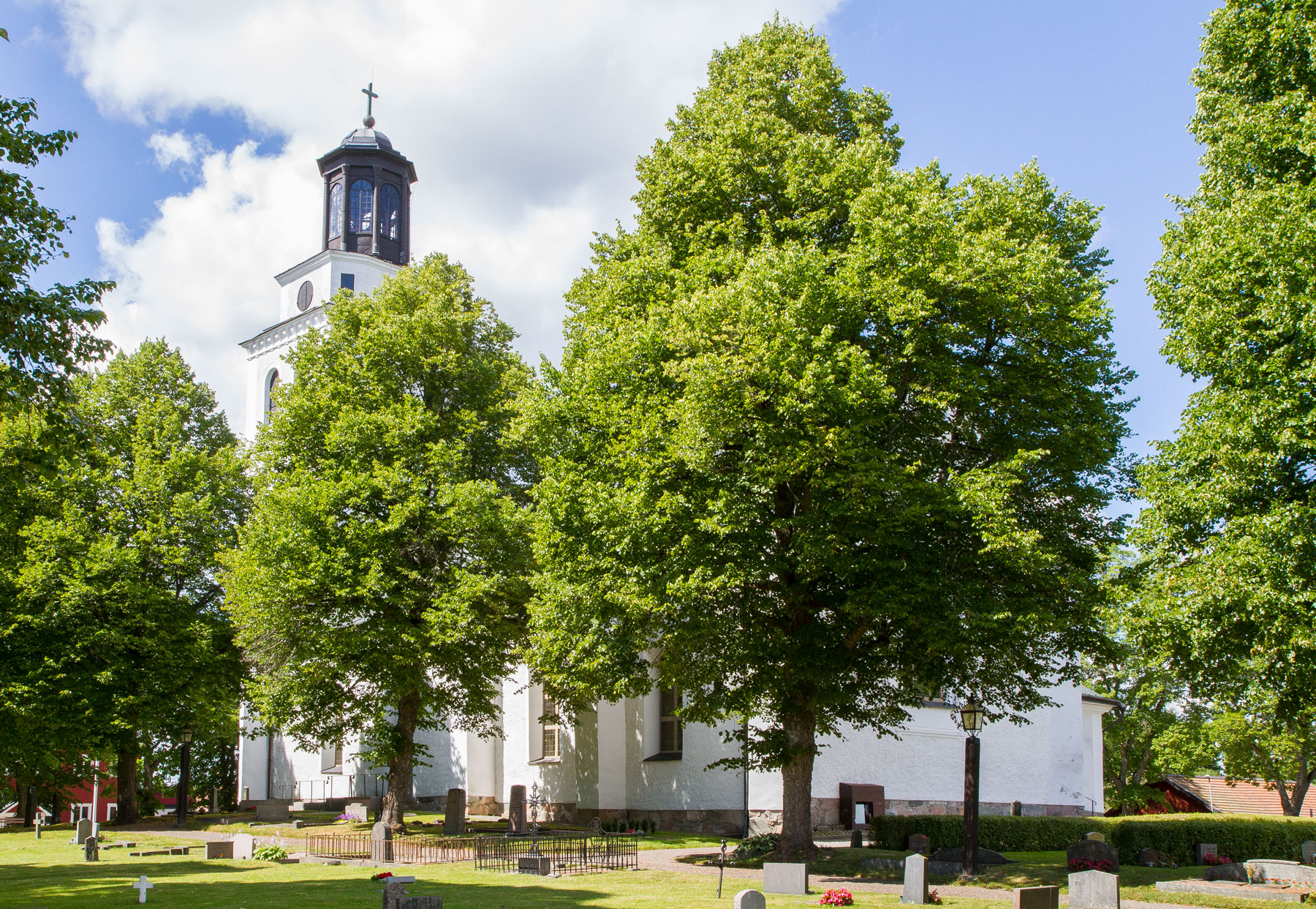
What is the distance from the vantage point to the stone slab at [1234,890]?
52.0 ft

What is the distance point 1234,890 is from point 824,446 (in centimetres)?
958

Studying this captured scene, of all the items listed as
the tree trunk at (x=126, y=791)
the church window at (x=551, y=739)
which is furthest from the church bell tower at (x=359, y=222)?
the church window at (x=551, y=739)

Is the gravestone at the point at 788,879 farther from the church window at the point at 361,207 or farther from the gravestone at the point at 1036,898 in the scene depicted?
the church window at the point at 361,207

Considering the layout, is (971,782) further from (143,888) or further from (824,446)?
(143,888)

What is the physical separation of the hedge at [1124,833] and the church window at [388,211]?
35.5 metres

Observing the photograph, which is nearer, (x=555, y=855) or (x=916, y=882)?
(x=916, y=882)

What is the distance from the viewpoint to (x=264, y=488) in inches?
1172

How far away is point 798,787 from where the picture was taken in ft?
69.3

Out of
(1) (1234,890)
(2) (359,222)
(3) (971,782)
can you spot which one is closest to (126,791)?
(2) (359,222)

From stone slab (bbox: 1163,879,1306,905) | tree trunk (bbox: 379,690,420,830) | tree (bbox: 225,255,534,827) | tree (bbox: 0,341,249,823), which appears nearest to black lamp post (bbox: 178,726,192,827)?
tree (bbox: 0,341,249,823)

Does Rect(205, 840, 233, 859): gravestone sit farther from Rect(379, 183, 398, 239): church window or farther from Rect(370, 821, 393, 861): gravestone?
Rect(379, 183, 398, 239): church window

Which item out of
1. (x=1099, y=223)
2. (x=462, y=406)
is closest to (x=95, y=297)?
(x=462, y=406)

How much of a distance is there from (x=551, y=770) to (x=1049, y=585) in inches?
801

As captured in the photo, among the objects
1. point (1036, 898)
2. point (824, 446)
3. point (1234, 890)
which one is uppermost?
point (824, 446)
